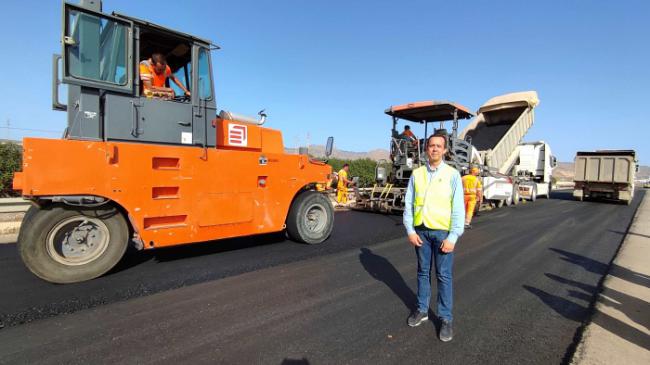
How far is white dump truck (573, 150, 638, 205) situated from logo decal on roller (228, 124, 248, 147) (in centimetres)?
1797

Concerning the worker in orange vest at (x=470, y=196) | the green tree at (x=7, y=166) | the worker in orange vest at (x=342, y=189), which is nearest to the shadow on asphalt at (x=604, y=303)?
the worker in orange vest at (x=470, y=196)

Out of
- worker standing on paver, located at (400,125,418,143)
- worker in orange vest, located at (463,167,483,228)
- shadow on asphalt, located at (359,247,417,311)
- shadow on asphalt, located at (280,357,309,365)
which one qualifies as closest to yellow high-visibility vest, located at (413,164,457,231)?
shadow on asphalt, located at (359,247,417,311)

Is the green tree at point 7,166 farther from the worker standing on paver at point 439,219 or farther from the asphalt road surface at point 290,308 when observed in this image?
the worker standing on paver at point 439,219

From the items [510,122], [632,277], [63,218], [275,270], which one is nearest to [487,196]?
[510,122]

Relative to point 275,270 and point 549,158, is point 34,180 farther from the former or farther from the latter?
point 549,158

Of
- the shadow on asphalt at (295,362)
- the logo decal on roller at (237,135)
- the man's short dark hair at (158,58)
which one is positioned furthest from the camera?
the logo decal on roller at (237,135)

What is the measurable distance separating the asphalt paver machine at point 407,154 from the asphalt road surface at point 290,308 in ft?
15.5

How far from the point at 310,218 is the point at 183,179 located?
254 centimetres

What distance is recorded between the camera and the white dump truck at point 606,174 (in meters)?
16.0

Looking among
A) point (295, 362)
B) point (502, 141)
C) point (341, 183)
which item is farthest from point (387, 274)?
point (502, 141)

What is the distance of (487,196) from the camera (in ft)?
41.8

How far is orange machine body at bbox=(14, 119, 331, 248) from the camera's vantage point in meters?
3.83

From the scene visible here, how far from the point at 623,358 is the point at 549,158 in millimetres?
18497

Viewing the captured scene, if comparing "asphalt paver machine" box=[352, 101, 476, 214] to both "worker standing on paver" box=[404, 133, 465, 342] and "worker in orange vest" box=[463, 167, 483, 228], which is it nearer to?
"worker in orange vest" box=[463, 167, 483, 228]
